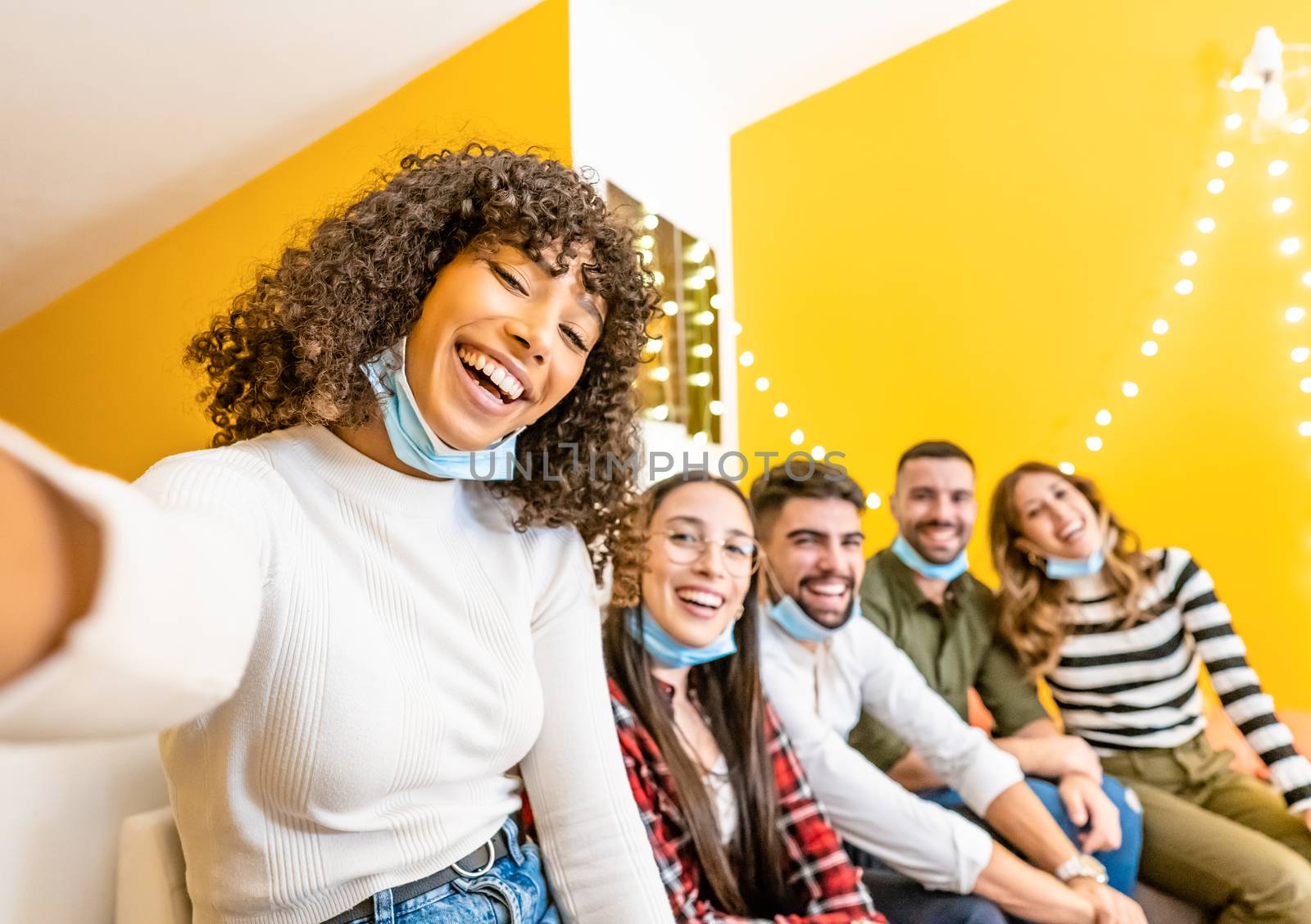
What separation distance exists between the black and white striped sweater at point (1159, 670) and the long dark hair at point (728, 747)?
81 cm

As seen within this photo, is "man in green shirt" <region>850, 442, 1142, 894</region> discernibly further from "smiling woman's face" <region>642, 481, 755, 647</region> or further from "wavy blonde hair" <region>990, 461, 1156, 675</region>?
"smiling woman's face" <region>642, 481, 755, 647</region>

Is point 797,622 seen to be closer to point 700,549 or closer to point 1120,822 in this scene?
point 700,549

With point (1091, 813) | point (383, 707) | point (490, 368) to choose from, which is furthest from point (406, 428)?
point (1091, 813)

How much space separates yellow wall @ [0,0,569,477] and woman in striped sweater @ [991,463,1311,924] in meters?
1.23

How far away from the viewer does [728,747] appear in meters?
1.36

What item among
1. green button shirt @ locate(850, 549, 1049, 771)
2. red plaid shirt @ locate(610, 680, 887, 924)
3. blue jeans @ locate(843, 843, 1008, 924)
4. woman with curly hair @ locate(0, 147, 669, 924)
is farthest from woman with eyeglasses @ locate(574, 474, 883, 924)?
green button shirt @ locate(850, 549, 1049, 771)

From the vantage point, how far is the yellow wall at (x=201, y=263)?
1.69m

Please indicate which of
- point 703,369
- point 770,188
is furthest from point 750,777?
point 770,188

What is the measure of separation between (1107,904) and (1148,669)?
0.52 meters

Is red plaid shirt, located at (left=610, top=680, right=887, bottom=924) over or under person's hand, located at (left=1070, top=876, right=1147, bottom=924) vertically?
over

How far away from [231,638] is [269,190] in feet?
6.97

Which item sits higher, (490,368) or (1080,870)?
(490,368)

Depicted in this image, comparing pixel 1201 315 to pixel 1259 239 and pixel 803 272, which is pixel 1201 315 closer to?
pixel 1259 239

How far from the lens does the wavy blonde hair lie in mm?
1851
